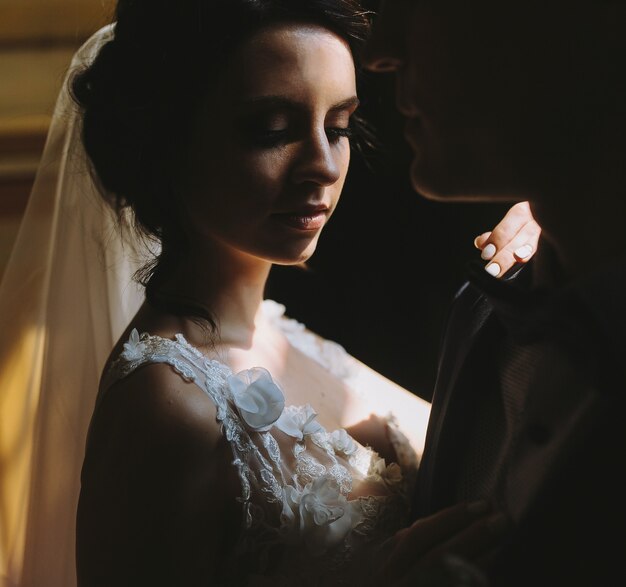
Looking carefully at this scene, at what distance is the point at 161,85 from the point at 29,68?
98cm

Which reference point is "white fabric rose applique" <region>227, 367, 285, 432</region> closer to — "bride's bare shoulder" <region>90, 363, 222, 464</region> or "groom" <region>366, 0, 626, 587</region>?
"bride's bare shoulder" <region>90, 363, 222, 464</region>

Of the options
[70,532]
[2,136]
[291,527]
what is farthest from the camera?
[2,136]

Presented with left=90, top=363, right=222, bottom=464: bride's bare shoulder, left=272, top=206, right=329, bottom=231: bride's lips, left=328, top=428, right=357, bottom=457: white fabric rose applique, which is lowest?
left=328, top=428, right=357, bottom=457: white fabric rose applique

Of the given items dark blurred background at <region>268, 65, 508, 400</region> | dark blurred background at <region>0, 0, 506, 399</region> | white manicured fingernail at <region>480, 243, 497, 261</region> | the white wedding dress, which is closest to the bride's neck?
the white wedding dress

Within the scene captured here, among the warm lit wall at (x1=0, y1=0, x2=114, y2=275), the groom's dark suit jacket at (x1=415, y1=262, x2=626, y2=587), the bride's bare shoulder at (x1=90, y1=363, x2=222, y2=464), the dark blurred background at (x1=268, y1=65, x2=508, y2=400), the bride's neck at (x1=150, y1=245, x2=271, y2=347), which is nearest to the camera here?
the groom's dark suit jacket at (x1=415, y1=262, x2=626, y2=587)

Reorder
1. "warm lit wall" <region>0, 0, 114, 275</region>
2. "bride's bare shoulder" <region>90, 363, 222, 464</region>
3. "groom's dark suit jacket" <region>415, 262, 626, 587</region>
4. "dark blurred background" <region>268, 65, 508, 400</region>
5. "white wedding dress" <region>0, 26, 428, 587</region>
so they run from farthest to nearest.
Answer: "dark blurred background" <region>268, 65, 508, 400</region>
"warm lit wall" <region>0, 0, 114, 275</region>
"white wedding dress" <region>0, 26, 428, 587</region>
"bride's bare shoulder" <region>90, 363, 222, 464</region>
"groom's dark suit jacket" <region>415, 262, 626, 587</region>

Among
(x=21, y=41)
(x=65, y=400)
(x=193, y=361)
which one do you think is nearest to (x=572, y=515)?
(x=193, y=361)

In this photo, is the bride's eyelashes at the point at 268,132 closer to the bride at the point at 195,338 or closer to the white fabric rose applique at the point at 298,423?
the bride at the point at 195,338

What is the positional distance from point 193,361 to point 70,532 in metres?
0.59

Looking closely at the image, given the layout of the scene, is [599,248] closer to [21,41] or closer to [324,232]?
[324,232]

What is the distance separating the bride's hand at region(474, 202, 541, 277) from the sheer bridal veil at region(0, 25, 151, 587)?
682mm

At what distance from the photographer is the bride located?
102 cm

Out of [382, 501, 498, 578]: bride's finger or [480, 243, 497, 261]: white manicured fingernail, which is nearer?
[382, 501, 498, 578]: bride's finger

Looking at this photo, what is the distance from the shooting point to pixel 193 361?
3.59 ft
